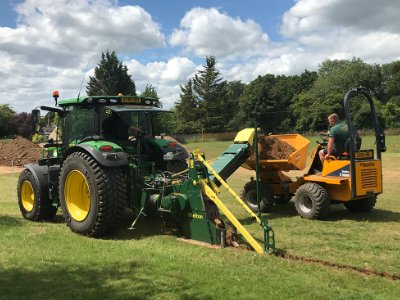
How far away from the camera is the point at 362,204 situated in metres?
9.77

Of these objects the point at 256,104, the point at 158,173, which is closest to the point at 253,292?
the point at 158,173

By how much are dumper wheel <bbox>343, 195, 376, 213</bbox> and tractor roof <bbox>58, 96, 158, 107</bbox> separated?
454cm

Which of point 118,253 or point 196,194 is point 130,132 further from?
point 118,253

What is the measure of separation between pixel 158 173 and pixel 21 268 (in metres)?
2.93

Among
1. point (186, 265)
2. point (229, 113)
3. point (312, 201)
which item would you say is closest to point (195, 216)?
point (186, 265)

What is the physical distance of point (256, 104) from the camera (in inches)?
2955

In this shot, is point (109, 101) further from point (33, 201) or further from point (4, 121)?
point (4, 121)

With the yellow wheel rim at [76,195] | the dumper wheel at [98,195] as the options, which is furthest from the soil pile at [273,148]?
the yellow wheel rim at [76,195]

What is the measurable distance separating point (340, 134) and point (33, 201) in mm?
6076

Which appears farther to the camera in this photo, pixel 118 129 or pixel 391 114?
pixel 391 114

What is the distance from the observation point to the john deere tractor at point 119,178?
6.90m

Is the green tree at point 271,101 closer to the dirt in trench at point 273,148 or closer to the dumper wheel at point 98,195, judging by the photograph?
the dirt in trench at point 273,148

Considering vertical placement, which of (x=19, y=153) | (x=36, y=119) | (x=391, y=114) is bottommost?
(x=19, y=153)

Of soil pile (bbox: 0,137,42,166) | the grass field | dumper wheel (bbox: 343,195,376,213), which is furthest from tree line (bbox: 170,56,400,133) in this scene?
the grass field
